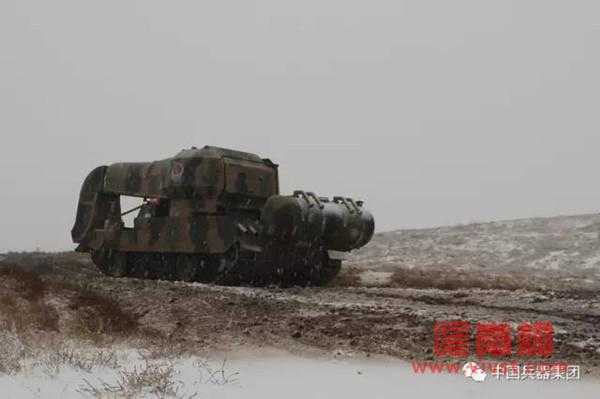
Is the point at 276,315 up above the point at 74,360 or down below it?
below

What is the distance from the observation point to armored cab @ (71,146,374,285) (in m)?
13.9

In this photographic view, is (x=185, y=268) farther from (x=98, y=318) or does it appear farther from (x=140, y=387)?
(x=140, y=387)

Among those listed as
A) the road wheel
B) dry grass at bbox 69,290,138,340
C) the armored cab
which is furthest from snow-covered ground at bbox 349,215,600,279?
dry grass at bbox 69,290,138,340

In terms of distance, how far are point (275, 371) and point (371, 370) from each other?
850 millimetres

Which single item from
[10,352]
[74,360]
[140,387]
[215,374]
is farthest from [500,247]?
[140,387]

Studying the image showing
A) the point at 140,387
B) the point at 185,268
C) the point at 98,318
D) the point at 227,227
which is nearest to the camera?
the point at 140,387

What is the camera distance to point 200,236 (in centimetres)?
1430

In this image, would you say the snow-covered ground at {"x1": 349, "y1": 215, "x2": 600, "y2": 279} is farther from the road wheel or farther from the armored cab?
the road wheel

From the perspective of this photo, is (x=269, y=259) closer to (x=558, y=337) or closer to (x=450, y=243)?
(x=558, y=337)

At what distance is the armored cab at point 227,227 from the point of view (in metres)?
13.9

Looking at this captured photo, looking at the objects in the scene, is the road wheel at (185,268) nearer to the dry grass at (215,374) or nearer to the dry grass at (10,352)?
the dry grass at (10,352)

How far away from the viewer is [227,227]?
46.0 ft

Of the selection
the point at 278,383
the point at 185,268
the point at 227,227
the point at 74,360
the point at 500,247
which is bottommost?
the point at 500,247

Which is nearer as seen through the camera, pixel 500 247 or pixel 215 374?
pixel 215 374
